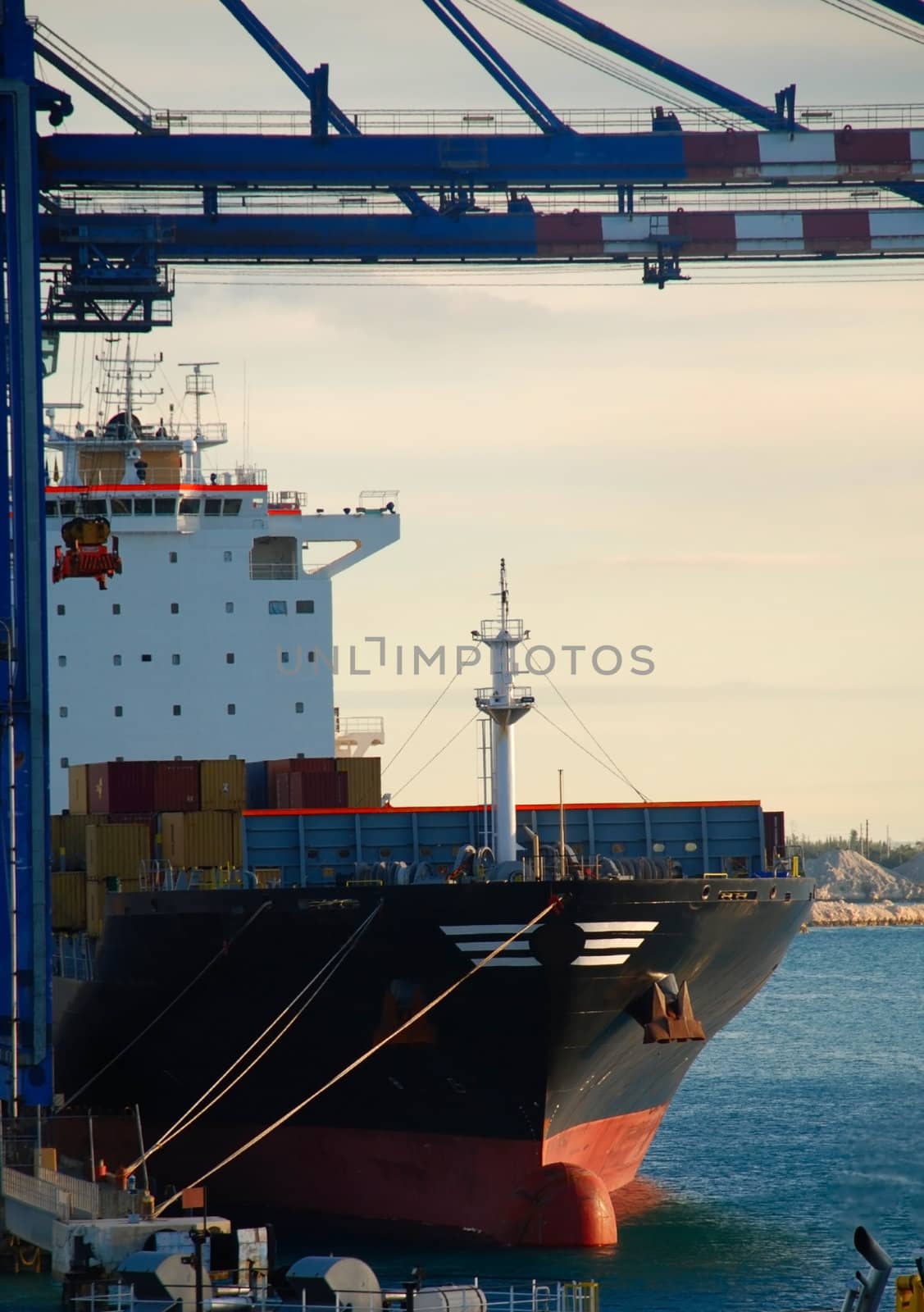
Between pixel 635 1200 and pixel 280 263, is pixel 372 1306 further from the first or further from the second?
pixel 280 263

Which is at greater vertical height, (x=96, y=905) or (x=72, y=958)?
(x=96, y=905)

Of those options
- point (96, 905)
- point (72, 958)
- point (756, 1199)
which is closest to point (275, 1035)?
point (96, 905)

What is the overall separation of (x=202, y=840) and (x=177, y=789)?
1.02m

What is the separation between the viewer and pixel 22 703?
88.6 feet

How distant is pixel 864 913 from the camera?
186 metres

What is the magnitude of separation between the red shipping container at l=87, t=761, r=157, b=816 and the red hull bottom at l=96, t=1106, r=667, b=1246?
484cm

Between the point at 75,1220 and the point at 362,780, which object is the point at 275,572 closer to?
the point at 362,780

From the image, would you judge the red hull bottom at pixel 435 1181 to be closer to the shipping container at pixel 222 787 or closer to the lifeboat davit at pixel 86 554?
the shipping container at pixel 222 787

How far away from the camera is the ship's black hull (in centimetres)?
2484

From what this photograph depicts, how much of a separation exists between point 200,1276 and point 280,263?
16685 mm

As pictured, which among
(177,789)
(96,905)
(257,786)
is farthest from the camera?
(257,786)

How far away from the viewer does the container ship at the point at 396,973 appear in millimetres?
24984

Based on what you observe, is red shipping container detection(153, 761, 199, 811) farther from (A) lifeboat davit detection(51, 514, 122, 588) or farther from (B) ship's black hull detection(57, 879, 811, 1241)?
(A) lifeboat davit detection(51, 514, 122, 588)

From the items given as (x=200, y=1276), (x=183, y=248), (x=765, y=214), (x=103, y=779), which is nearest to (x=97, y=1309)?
(x=200, y=1276)
